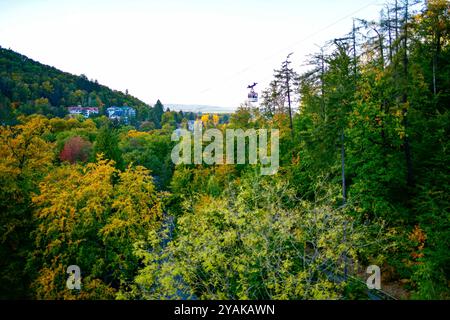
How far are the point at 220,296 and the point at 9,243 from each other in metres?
9.92

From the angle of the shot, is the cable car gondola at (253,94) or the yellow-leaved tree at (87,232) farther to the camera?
the cable car gondola at (253,94)

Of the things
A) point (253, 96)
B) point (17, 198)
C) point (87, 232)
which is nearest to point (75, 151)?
point (253, 96)

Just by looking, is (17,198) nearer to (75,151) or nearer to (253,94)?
(253,94)

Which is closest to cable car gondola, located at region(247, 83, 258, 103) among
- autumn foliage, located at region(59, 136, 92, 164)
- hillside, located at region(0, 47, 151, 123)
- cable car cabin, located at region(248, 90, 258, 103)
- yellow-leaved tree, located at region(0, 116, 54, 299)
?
cable car cabin, located at region(248, 90, 258, 103)

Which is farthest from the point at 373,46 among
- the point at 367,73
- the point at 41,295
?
the point at 41,295

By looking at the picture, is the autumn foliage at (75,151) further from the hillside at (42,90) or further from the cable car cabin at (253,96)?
the cable car cabin at (253,96)

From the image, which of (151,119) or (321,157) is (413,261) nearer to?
A: (321,157)

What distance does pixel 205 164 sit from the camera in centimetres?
3447

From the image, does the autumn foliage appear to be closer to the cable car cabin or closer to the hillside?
the hillside

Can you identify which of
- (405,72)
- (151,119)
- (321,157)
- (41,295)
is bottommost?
(41,295)

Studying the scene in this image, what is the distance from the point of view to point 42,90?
8112 centimetres

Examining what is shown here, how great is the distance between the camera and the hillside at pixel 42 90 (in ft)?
214

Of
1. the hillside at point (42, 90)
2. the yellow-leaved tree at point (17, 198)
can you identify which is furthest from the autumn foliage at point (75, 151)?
the yellow-leaved tree at point (17, 198)

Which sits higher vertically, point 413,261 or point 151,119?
point 151,119
